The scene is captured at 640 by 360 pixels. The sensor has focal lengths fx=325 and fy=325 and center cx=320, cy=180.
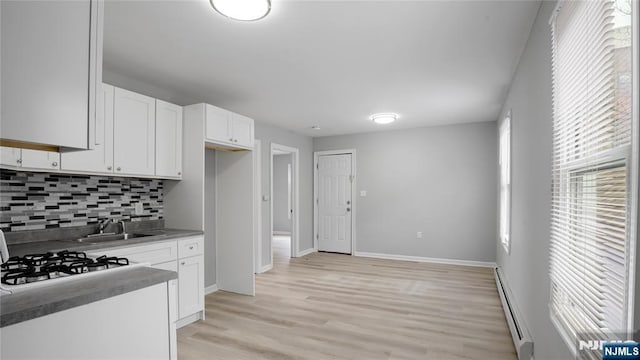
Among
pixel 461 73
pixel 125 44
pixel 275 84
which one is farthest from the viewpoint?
pixel 275 84

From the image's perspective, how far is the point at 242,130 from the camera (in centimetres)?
389

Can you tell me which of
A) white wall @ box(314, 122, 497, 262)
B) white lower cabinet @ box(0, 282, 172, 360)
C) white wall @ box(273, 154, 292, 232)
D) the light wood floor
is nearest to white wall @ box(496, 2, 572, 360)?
the light wood floor

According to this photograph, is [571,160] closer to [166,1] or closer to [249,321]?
[166,1]

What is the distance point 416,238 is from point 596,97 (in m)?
5.02

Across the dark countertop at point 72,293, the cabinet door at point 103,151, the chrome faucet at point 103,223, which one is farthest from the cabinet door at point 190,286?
the dark countertop at point 72,293

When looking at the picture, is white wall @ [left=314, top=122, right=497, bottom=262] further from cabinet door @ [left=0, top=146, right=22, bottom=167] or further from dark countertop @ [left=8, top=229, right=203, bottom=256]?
cabinet door @ [left=0, top=146, right=22, bottom=167]

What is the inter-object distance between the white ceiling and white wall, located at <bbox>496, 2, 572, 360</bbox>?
0.75 ft

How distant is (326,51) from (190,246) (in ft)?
7.28

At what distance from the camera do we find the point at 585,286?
1296 mm

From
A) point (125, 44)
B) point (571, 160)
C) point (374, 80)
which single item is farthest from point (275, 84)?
point (571, 160)

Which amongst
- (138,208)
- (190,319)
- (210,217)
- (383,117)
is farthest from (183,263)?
(383,117)

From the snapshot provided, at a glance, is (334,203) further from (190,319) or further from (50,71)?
(50,71)

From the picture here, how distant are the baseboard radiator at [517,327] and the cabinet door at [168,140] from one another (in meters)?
3.38

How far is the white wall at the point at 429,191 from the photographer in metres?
5.52
